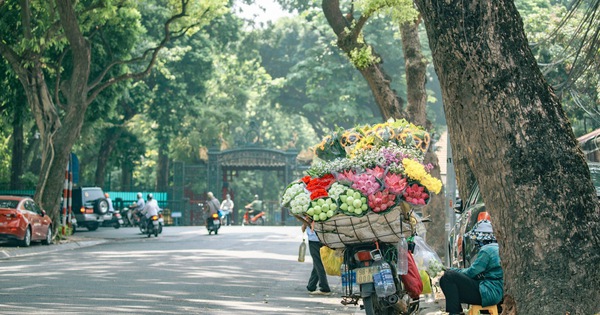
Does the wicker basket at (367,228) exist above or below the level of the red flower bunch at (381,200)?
A: below

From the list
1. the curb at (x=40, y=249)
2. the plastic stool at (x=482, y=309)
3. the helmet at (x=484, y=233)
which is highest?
the helmet at (x=484, y=233)

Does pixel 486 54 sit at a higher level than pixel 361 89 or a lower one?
lower

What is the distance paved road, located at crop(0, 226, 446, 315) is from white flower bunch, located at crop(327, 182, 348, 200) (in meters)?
2.82

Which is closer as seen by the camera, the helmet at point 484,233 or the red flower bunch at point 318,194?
the helmet at point 484,233

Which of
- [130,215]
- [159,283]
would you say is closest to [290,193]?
[159,283]

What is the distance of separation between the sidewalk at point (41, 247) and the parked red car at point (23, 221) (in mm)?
314

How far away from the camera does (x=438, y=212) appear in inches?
933

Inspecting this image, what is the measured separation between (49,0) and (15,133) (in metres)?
10.3

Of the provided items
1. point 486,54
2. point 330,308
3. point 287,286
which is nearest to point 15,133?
point 287,286

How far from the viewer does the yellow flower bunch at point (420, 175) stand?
1026 cm

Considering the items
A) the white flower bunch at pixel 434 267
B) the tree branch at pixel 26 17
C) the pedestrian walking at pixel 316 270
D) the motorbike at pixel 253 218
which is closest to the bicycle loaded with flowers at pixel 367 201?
the white flower bunch at pixel 434 267

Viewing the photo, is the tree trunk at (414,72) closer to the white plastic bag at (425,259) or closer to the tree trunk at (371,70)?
the tree trunk at (371,70)

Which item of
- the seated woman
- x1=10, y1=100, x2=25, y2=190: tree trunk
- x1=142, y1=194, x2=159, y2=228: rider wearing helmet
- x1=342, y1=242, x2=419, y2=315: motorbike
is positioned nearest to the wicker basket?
x1=342, y1=242, x2=419, y2=315: motorbike

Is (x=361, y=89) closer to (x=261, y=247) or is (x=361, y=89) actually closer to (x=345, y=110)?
(x=345, y=110)
